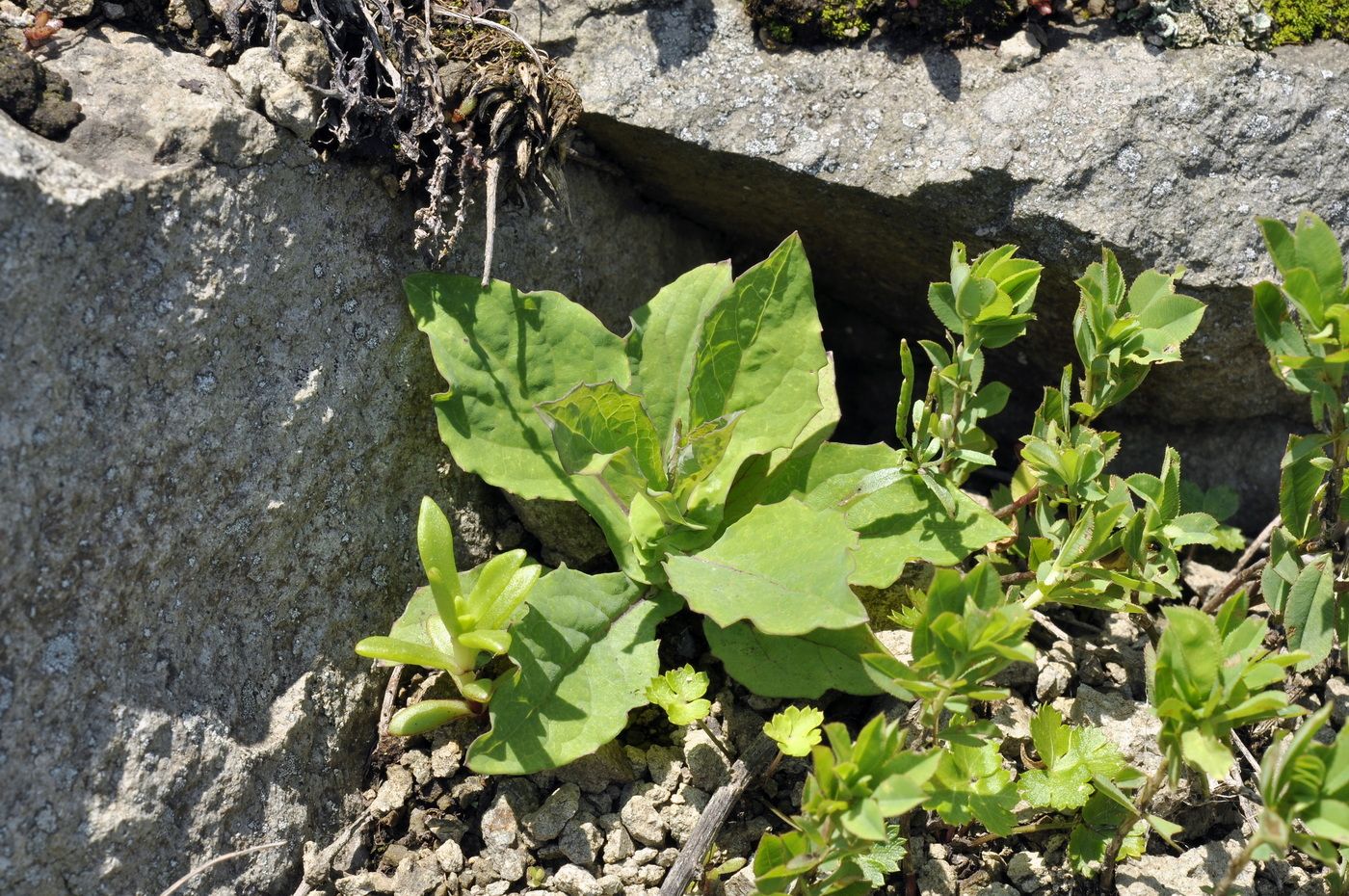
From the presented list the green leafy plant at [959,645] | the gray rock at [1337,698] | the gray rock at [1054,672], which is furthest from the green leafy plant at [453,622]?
the gray rock at [1337,698]

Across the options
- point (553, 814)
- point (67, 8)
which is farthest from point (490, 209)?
point (553, 814)

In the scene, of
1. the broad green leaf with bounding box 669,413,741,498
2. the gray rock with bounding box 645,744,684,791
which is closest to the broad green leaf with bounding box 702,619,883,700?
A: the gray rock with bounding box 645,744,684,791

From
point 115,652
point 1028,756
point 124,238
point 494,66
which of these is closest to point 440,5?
point 494,66

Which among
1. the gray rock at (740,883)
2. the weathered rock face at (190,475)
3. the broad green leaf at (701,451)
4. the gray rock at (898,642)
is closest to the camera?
the weathered rock face at (190,475)

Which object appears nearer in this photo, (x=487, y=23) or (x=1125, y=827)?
(x=1125, y=827)

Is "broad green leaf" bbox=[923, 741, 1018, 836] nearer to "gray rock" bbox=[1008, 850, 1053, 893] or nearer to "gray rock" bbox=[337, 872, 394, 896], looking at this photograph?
"gray rock" bbox=[1008, 850, 1053, 893]

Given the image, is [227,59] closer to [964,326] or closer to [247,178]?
[247,178]

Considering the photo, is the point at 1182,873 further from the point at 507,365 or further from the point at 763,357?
the point at 507,365

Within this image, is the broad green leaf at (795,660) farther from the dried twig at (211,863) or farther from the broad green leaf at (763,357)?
the dried twig at (211,863)
